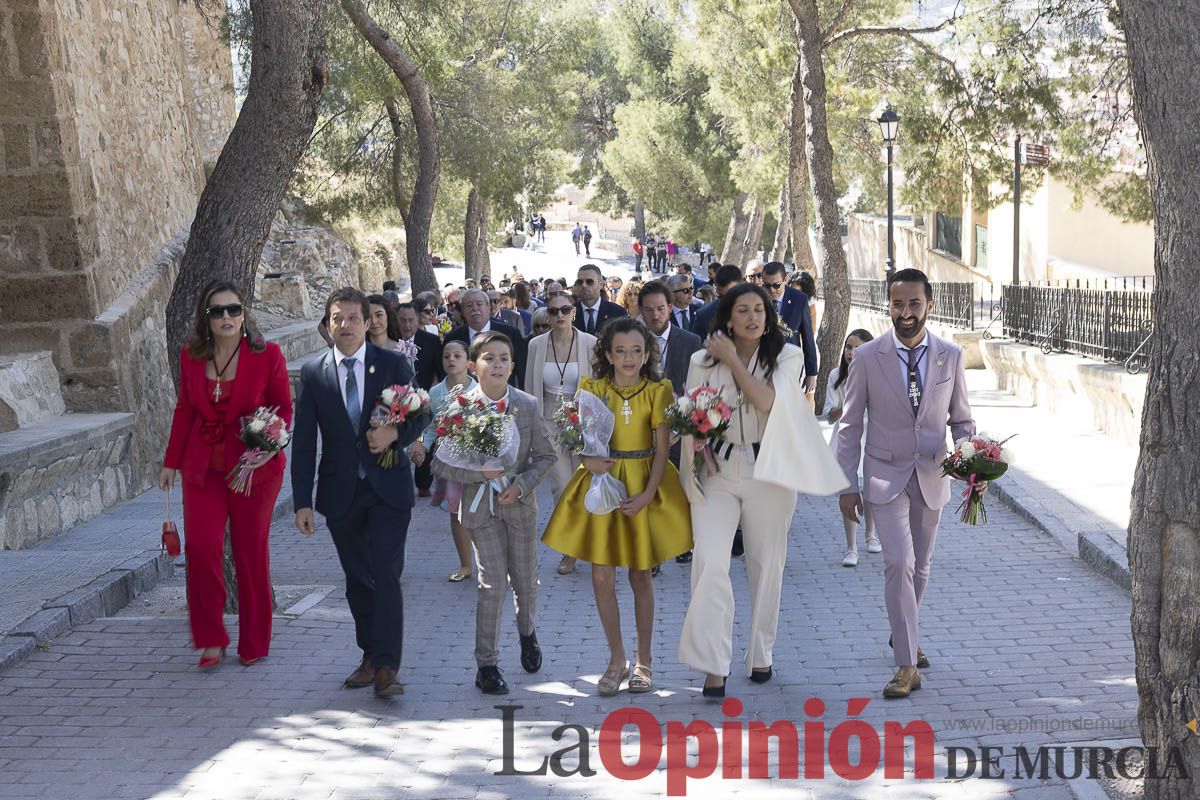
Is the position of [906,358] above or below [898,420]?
above

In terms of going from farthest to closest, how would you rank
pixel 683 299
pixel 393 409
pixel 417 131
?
pixel 417 131 → pixel 683 299 → pixel 393 409

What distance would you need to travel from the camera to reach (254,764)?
18.7 feet

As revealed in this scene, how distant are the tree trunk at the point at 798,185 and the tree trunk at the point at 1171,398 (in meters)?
16.9

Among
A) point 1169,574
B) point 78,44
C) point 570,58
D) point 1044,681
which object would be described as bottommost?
point 1044,681

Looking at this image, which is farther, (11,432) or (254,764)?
(11,432)

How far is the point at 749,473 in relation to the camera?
6.44 metres

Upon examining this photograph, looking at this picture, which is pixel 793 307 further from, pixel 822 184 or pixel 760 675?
pixel 822 184

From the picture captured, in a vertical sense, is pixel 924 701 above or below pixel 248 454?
below

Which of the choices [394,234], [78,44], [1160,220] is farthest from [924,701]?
[394,234]

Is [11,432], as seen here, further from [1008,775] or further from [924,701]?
[1008,775]

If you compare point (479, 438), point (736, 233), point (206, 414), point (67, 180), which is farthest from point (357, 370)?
point (736, 233)

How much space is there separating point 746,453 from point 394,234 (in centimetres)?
3447

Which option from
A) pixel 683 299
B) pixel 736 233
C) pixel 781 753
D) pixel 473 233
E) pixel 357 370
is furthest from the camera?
pixel 736 233

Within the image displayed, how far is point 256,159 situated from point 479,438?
2925mm
